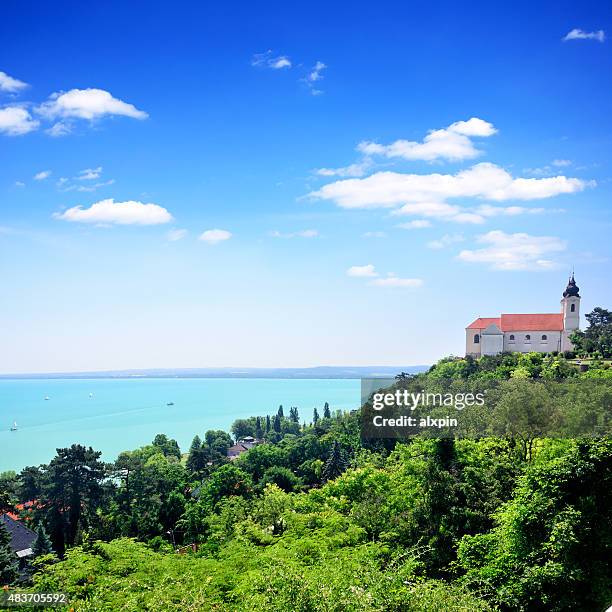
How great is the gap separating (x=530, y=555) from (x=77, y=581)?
28.4 feet

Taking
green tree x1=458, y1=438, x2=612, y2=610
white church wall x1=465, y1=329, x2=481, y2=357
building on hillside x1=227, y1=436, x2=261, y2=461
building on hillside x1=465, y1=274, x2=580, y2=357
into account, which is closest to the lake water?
building on hillside x1=227, y1=436, x2=261, y2=461

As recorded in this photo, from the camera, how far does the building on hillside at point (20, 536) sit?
24812 mm

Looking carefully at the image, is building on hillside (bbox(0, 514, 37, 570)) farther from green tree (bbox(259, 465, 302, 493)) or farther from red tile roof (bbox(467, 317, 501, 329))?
red tile roof (bbox(467, 317, 501, 329))

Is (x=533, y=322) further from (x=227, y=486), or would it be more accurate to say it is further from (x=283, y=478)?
(x=227, y=486)

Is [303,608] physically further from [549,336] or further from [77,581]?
[549,336]

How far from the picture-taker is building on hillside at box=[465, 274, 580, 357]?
4281 cm

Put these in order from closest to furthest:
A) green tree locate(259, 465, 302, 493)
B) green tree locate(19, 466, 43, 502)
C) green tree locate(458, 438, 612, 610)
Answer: green tree locate(458, 438, 612, 610), green tree locate(19, 466, 43, 502), green tree locate(259, 465, 302, 493)

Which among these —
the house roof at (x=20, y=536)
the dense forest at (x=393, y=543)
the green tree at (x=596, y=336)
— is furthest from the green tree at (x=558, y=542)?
the green tree at (x=596, y=336)

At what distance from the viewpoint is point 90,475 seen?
2891cm

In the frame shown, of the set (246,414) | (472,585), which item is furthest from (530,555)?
(246,414)

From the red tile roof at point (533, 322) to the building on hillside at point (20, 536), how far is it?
3596cm

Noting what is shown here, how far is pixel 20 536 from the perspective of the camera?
26.1 m

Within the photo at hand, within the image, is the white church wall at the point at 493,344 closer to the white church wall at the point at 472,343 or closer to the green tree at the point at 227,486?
the white church wall at the point at 472,343

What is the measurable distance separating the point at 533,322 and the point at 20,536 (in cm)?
3820
